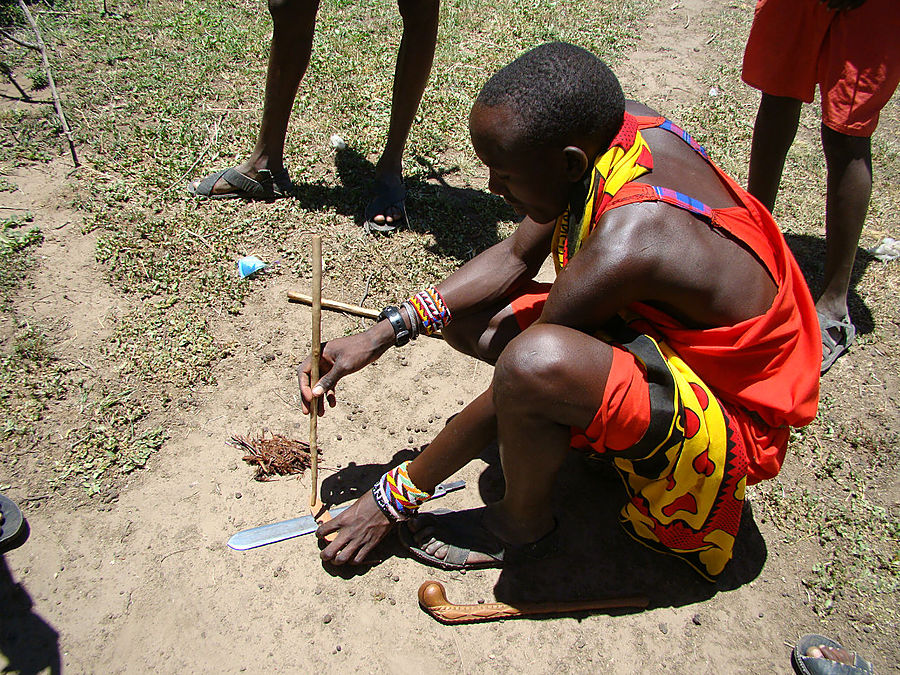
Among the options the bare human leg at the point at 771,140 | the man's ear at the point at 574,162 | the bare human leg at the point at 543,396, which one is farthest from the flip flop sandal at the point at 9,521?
the bare human leg at the point at 771,140

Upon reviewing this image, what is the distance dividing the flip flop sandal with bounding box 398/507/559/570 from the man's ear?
3.91 feet

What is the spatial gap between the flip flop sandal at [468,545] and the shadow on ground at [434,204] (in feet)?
5.06

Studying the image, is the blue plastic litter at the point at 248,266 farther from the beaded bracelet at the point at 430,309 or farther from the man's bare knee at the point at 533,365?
the man's bare knee at the point at 533,365

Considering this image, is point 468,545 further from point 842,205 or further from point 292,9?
point 292,9

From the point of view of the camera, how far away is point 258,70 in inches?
175

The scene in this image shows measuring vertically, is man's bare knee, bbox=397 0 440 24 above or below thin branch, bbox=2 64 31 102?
above

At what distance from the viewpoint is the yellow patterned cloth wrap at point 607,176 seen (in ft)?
5.91

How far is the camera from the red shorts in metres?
2.67

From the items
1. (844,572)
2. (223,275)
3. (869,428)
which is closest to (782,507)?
(844,572)

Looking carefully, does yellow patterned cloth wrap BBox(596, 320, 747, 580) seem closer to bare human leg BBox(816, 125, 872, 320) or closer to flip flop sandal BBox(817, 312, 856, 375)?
flip flop sandal BBox(817, 312, 856, 375)

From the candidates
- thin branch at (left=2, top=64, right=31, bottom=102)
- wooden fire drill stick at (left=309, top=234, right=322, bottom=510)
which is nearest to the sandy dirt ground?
wooden fire drill stick at (left=309, top=234, right=322, bottom=510)

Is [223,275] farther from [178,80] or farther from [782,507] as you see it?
[782,507]

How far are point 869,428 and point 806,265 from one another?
1.12 metres

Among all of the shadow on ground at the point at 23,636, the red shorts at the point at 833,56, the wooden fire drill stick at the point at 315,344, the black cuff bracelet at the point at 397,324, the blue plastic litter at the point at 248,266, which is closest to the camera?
the shadow on ground at the point at 23,636
